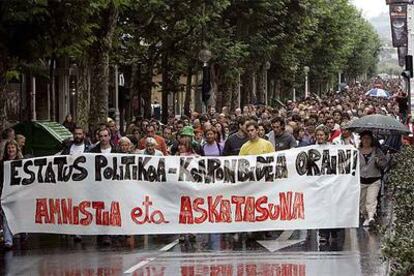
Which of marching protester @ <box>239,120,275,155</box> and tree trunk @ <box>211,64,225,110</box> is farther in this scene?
tree trunk @ <box>211,64,225,110</box>

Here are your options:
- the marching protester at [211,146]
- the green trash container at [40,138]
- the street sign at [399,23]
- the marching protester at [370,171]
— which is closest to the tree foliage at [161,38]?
the green trash container at [40,138]

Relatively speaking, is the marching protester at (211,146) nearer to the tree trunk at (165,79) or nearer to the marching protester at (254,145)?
the marching protester at (254,145)

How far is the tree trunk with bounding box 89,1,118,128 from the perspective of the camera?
24828mm

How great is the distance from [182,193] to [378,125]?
13.4 ft

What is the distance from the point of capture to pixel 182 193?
15.6 m

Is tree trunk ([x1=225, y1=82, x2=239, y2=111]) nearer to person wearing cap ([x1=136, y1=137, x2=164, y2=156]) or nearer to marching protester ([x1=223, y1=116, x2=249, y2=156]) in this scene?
marching protester ([x1=223, y1=116, x2=249, y2=156])

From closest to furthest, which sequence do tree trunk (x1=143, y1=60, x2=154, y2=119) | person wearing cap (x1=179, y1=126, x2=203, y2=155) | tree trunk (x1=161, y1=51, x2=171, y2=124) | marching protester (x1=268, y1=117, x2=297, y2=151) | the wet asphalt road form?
the wet asphalt road → person wearing cap (x1=179, y1=126, x2=203, y2=155) → marching protester (x1=268, y1=117, x2=297, y2=151) → tree trunk (x1=143, y1=60, x2=154, y2=119) → tree trunk (x1=161, y1=51, x2=171, y2=124)

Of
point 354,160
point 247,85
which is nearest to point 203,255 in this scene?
point 354,160

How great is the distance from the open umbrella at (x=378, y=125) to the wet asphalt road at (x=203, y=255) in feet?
6.28

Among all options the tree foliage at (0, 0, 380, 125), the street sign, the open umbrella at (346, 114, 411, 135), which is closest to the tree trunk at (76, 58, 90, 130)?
the tree foliage at (0, 0, 380, 125)

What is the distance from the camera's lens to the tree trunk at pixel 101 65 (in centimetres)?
2483

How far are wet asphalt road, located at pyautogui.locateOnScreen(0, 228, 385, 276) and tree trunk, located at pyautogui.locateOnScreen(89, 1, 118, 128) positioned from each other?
28.3ft

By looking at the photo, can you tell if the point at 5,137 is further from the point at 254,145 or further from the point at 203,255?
the point at 203,255

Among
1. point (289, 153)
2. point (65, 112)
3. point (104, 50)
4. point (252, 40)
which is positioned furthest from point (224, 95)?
point (289, 153)
